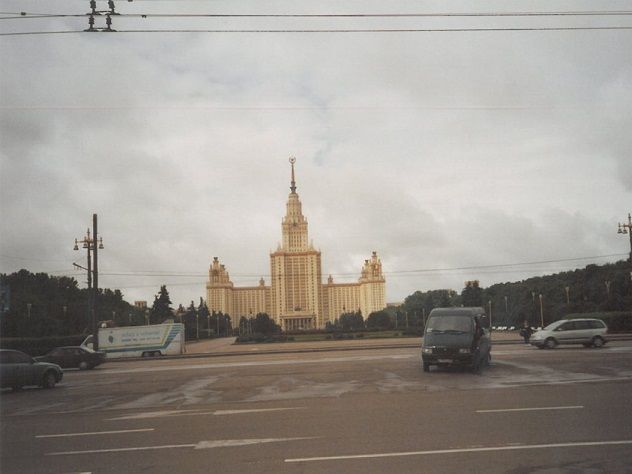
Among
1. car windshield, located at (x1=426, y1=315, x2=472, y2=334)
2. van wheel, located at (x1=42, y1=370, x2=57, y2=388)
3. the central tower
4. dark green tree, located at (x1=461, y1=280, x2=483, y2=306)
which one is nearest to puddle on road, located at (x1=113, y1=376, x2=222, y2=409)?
van wheel, located at (x1=42, y1=370, x2=57, y2=388)

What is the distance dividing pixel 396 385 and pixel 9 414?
1079cm

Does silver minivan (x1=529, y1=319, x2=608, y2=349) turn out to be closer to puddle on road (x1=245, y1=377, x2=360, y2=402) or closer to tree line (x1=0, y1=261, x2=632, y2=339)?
puddle on road (x1=245, y1=377, x2=360, y2=402)

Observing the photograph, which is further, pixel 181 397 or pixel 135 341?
pixel 135 341

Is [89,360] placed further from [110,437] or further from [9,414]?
[110,437]

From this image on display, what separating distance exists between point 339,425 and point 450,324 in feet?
41.6

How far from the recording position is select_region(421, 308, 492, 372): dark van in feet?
72.9

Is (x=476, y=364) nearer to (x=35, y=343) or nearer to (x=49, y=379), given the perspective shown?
(x=49, y=379)

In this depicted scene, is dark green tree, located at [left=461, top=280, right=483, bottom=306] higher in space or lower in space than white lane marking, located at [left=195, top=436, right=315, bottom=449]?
higher

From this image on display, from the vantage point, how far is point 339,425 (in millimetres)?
11297

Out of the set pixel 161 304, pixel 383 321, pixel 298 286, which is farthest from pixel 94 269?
pixel 298 286

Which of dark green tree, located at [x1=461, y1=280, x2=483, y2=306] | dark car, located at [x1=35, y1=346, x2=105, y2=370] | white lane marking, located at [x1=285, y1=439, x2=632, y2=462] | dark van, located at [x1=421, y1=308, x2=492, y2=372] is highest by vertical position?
dark green tree, located at [x1=461, y1=280, x2=483, y2=306]

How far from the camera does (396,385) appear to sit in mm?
18375

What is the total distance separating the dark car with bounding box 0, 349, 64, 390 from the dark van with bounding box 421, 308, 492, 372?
48.3 ft

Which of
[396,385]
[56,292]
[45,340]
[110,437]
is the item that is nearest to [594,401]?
[396,385]
